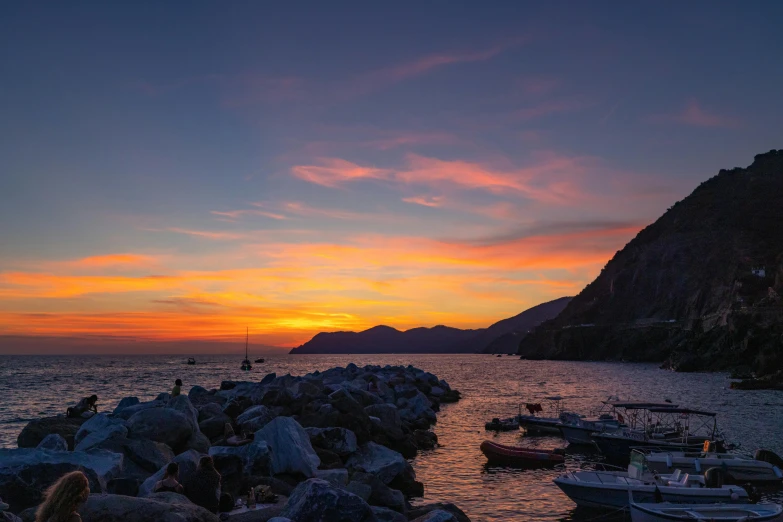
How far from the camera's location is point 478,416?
50.5 m

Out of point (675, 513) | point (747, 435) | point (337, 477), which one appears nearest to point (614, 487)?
point (675, 513)

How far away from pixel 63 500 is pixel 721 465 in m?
26.4

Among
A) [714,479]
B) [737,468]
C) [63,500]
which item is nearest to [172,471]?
A: [63,500]

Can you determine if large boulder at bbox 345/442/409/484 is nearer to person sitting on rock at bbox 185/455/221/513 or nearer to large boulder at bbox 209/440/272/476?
large boulder at bbox 209/440/272/476

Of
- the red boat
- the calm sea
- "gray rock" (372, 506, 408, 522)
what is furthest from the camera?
the red boat

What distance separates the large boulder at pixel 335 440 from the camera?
23328mm

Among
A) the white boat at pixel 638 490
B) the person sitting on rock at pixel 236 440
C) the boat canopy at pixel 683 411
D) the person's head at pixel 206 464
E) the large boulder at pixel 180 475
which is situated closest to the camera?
the person's head at pixel 206 464

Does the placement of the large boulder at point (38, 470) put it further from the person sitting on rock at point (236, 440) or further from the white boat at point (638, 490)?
the white boat at point (638, 490)

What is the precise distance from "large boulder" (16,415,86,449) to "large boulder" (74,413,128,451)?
4.57 feet

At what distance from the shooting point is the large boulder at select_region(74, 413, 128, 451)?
17.6 meters

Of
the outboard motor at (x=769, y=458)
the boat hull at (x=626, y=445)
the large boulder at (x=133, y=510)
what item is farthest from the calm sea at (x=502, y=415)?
the large boulder at (x=133, y=510)

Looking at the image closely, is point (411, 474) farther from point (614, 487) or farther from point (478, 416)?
point (478, 416)

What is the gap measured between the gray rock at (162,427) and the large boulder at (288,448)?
2.49 metres

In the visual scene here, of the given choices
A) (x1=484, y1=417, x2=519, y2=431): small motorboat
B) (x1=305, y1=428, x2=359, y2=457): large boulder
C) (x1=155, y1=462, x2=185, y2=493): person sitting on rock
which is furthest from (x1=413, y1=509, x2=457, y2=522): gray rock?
(x1=484, y1=417, x2=519, y2=431): small motorboat
